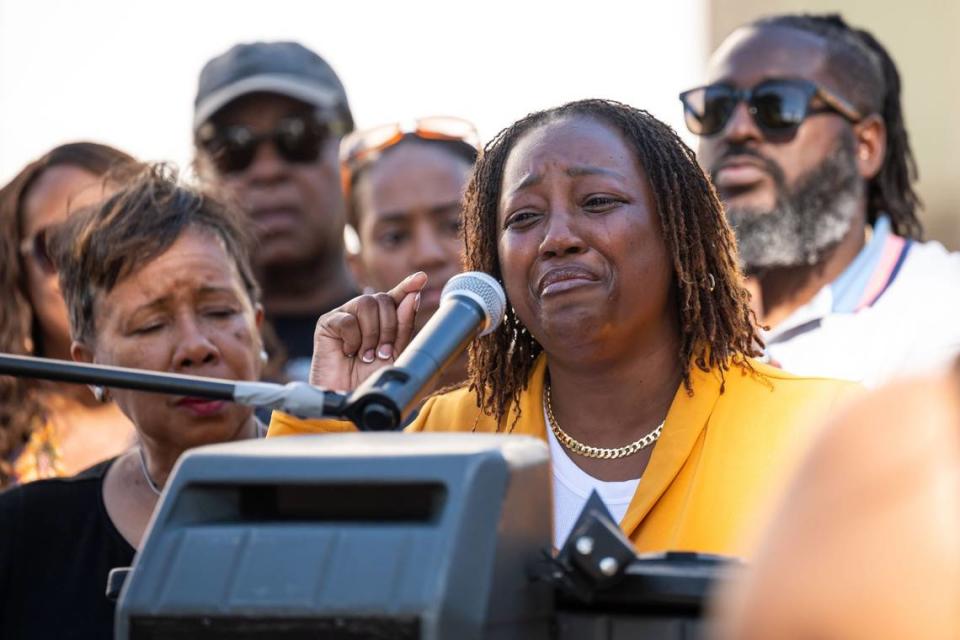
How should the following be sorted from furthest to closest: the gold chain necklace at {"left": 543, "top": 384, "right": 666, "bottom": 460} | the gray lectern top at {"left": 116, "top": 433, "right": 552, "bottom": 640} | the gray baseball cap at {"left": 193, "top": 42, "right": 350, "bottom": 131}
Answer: the gray baseball cap at {"left": 193, "top": 42, "right": 350, "bottom": 131}
the gold chain necklace at {"left": 543, "top": 384, "right": 666, "bottom": 460}
the gray lectern top at {"left": 116, "top": 433, "right": 552, "bottom": 640}

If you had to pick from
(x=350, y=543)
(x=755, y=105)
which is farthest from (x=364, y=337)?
(x=755, y=105)

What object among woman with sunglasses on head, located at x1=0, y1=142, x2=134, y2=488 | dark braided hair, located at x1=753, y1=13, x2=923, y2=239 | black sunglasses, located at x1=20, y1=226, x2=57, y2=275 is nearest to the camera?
woman with sunglasses on head, located at x1=0, y1=142, x2=134, y2=488

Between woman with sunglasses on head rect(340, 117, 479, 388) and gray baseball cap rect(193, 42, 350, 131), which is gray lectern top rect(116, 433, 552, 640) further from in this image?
gray baseball cap rect(193, 42, 350, 131)

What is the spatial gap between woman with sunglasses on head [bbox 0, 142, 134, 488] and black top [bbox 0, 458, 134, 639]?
28.3 inches

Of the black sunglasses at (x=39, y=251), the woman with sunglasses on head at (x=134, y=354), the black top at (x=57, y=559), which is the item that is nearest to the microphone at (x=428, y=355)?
the woman with sunglasses on head at (x=134, y=354)

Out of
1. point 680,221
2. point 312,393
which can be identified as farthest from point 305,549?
point 680,221

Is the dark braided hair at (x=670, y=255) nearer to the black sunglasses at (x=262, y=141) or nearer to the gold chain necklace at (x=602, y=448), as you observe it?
the gold chain necklace at (x=602, y=448)

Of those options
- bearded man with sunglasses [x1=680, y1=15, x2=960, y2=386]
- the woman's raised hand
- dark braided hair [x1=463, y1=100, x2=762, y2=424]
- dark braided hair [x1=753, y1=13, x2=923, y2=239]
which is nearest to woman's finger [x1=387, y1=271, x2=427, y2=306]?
the woman's raised hand

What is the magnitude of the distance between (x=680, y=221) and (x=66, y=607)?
1461 millimetres

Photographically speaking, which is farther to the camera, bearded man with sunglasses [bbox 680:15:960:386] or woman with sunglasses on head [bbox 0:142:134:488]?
bearded man with sunglasses [bbox 680:15:960:386]

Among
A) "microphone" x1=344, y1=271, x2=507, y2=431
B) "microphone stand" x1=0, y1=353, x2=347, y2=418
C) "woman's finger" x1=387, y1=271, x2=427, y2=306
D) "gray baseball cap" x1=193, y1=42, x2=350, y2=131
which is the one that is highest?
"gray baseball cap" x1=193, y1=42, x2=350, y2=131

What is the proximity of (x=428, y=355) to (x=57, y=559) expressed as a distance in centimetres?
133

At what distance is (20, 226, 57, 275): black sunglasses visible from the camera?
Answer: 4.21 m

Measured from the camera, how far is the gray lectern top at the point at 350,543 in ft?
5.57
